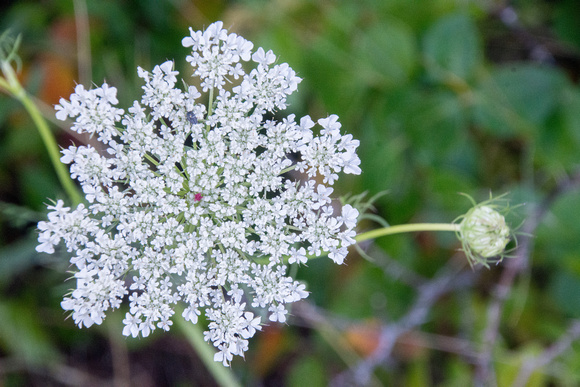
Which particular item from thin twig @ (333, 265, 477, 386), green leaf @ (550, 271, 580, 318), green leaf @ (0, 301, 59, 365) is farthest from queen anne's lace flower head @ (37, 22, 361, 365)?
green leaf @ (550, 271, 580, 318)

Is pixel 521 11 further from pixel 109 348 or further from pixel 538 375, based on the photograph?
pixel 109 348

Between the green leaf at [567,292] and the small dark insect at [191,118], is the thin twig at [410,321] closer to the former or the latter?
the green leaf at [567,292]

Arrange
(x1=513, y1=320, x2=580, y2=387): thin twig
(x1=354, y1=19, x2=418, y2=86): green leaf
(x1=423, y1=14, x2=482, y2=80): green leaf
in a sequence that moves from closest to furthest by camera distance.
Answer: (x1=423, y1=14, x2=482, y2=80): green leaf < (x1=354, y1=19, x2=418, y2=86): green leaf < (x1=513, y1=320, x2=580, y2=387): thin twig

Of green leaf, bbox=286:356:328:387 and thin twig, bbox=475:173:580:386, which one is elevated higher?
green leaf, bbox=286:356:328:387

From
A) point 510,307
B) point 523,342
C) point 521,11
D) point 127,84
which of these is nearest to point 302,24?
point 127,84

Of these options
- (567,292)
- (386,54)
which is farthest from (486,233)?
(567,292)

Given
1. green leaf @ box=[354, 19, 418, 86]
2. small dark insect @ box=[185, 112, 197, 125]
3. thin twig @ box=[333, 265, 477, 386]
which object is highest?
green leaf @ box=[354, 19, 418, 86]

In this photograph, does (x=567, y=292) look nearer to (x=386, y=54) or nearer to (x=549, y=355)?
(x=549, y=355)

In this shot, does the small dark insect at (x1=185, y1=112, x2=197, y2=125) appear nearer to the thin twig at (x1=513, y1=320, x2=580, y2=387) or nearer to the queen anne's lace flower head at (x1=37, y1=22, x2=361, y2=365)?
the queen anne's lace flower head at (x1=37, y1=22, x2=361, y2=365)
